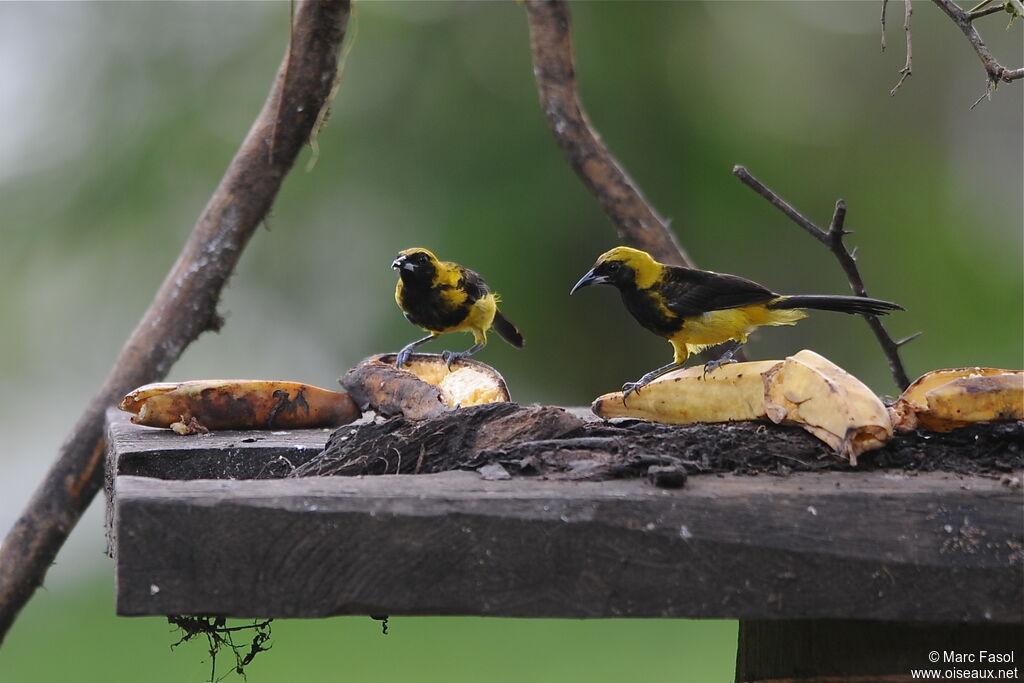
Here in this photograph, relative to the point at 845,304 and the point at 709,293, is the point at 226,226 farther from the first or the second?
the point at 845,304

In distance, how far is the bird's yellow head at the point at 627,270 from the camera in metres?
3.25

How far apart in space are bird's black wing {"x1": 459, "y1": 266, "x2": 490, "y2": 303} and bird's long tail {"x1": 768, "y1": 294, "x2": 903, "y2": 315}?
146 cm

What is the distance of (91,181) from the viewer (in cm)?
598

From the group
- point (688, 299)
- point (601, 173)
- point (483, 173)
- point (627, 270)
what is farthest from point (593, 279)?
point (483, 173)

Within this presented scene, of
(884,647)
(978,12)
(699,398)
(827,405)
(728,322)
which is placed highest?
(978,12)

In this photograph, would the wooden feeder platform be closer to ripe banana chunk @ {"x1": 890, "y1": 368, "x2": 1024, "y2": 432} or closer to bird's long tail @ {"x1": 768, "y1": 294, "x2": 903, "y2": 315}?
ripe banana chunk @ {"x1": 890, "y1": 368, "x2": 1024, "y2": 432}

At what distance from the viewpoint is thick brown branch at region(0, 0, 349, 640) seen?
11.4ft

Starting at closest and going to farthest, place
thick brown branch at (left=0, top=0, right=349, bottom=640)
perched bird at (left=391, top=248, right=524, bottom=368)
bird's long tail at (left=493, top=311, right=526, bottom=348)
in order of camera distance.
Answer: thick brown branch at (left=0, top=0, right=349, bottom=640) → perched bird at (left=391, top=248, right=524, bottom=368) → bird's long tail at (left=493, top=311, right=526, bottom=348)

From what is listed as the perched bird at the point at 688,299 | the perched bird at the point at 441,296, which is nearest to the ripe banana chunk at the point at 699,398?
the perched bird at the point at 688,299

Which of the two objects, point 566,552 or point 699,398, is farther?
point 699,398

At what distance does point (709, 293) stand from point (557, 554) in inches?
72.7

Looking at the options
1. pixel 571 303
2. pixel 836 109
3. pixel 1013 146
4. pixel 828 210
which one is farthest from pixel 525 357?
pixel 1013 146

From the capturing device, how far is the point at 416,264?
4.12 metres

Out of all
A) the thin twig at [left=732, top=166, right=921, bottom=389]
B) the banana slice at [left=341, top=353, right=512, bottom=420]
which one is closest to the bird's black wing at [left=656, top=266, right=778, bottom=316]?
the thin twig at [left=732, top=166, right=921, bottom=389]
